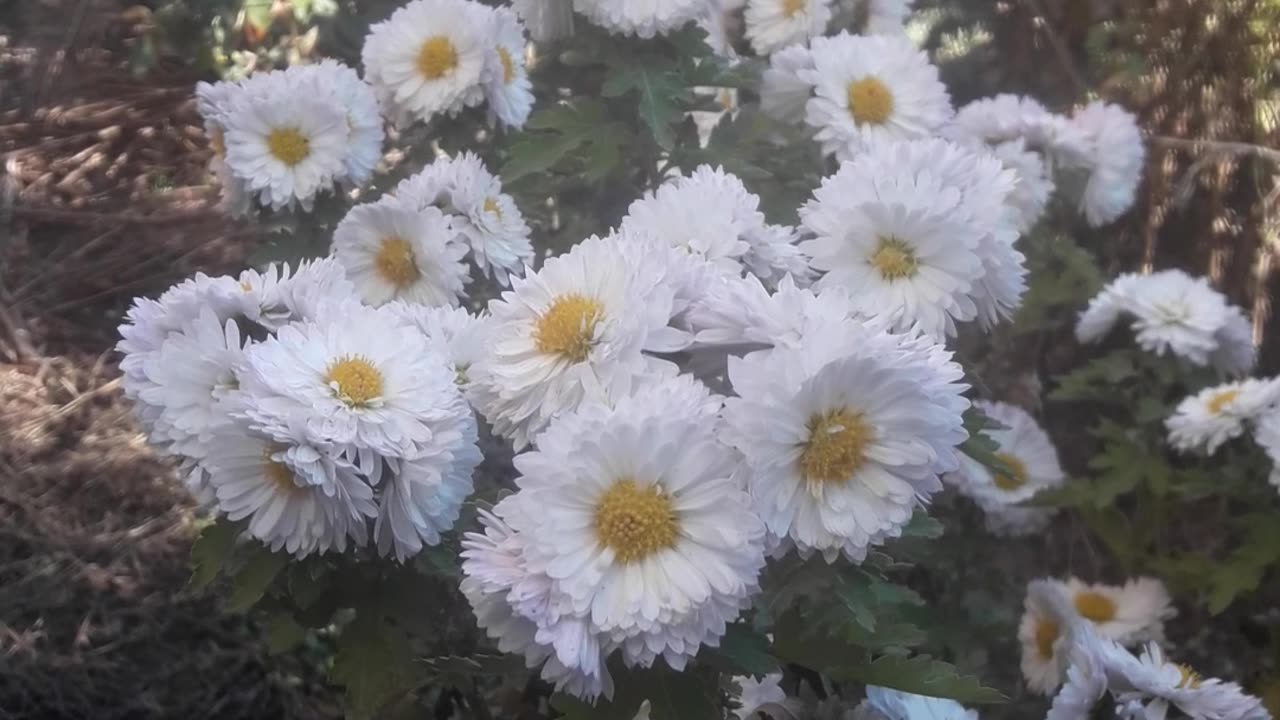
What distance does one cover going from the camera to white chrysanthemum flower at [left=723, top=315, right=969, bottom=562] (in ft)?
2.27

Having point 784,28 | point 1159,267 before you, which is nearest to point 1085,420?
point 1159,267

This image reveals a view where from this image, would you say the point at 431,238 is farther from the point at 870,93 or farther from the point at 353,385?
the point at 870,93

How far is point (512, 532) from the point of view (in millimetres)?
723

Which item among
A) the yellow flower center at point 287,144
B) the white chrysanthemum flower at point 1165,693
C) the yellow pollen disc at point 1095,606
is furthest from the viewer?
the yellow pollen disc at point 1095,606

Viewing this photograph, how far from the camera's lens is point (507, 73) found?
1327mm

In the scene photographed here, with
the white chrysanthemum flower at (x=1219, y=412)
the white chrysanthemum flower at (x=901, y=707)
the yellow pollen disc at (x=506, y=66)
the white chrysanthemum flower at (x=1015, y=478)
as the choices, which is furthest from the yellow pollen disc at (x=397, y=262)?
the white chrysanthemum flower at (x=1219, y=412)

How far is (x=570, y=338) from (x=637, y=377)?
2.6 inches

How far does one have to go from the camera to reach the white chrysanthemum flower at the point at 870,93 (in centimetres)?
131

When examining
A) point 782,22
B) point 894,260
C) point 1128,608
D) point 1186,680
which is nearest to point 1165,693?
point 1186,680

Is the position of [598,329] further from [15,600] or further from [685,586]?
[15,600]

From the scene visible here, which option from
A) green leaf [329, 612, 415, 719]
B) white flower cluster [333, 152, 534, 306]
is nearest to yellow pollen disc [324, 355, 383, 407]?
green leaf [329, 612, 415, 719]

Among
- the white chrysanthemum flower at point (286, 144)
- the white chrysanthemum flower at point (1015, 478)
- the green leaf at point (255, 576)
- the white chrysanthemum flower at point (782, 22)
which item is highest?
the white chrysanthemum flower at point (782, 22)

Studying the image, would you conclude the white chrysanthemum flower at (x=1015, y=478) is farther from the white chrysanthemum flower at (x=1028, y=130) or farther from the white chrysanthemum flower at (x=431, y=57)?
the white chrysanthemum flower at (x=431, y=57)

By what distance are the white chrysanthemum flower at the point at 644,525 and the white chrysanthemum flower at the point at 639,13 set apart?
0.60 meters
